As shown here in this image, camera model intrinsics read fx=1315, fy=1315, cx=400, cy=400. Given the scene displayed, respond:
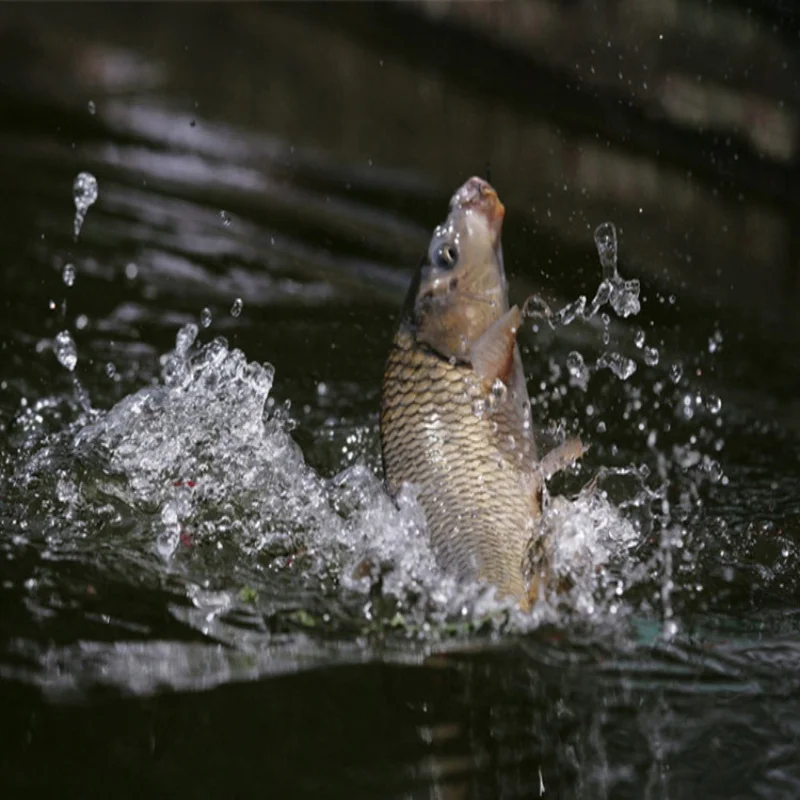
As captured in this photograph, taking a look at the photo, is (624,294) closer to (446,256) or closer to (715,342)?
(715,342)

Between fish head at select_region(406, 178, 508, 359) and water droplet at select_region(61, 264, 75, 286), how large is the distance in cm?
237

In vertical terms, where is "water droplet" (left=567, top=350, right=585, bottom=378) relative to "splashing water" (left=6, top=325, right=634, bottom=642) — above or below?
above

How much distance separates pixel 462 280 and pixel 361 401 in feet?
4.50

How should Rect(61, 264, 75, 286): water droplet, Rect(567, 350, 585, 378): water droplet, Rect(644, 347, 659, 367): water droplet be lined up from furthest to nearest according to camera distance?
1. Rect(61, 264, 75, 286): water droplet
2. Rect(644, 347, 659, 367): water droplet
3. Rect(567, 350, 585, 378): water droplet

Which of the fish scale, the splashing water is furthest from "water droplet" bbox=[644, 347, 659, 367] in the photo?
the fish scale

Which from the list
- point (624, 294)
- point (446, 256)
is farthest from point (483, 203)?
point (624, 294)

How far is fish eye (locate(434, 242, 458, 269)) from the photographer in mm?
2662

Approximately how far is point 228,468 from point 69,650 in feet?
Answer: 2.63

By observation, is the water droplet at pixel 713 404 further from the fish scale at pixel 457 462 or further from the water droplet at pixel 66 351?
the water droplet at pixel 66 351

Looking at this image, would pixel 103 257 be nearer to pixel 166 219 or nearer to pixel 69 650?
pixel 166 219

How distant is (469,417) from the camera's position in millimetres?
2557

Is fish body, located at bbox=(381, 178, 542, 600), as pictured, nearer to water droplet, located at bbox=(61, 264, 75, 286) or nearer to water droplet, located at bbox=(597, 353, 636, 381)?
water droplet, located at bbox=(597, 353, 636, 381)

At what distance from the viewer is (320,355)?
4344 millimetres

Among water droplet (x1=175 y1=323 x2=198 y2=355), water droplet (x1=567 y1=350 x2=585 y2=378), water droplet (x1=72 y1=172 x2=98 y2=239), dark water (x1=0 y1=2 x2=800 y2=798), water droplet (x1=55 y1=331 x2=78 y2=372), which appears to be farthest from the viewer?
water droplet (x1=72 y1=172 x2=98 y2=239)
